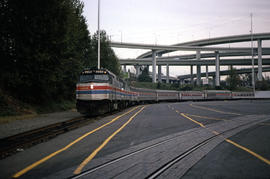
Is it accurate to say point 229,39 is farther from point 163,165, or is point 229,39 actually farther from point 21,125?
point 163,165

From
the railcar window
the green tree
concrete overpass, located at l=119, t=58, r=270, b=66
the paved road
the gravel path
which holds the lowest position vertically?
the gravel path

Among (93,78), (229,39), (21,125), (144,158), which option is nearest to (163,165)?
(144,158)

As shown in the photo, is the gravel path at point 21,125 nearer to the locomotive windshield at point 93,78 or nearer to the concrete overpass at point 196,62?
the locomotive windshield at point 93,78

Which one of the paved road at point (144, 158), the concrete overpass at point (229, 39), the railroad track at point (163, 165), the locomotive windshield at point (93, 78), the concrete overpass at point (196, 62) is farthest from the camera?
the concrete overpass at point (196, 62)

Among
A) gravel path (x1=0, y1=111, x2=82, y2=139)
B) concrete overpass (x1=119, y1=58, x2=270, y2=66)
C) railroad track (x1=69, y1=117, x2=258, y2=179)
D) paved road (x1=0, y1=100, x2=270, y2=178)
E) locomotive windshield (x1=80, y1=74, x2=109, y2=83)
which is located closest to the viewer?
railroad track (x1=69, y1=117, x2=258, y2=179)

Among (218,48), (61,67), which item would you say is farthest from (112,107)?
→ (218,48)

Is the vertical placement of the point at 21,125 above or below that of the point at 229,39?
below

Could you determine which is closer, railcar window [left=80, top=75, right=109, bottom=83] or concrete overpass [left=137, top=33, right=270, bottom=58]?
railcar window [left=80, top=75, right=109, bottom=83]

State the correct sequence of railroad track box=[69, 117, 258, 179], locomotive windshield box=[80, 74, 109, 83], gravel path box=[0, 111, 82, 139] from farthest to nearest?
1. locomotive windshield box=[80, 74, 109, 83]
2. gravel path box=[0, 111, 82, 139]
3. railroad track box=[69, 117, 258, 179]

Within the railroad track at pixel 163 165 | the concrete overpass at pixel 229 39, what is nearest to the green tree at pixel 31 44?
the railroad track at pixel 163 165

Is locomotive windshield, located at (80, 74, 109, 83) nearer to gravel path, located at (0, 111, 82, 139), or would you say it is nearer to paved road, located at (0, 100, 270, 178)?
gravel path, located at (0, 111, 82, 139)

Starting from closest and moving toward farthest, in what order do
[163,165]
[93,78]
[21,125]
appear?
1. [163,165]
2. [21,125]
3. [93,78]

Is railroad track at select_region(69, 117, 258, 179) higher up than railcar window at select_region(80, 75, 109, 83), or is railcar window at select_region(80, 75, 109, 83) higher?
railcar window at select_region(80, 75, 109, 83)

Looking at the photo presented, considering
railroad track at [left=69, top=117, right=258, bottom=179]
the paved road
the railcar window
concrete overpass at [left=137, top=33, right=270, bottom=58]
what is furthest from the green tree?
concrete overpass at [left=137, top=33, right=270, bottom=58]
